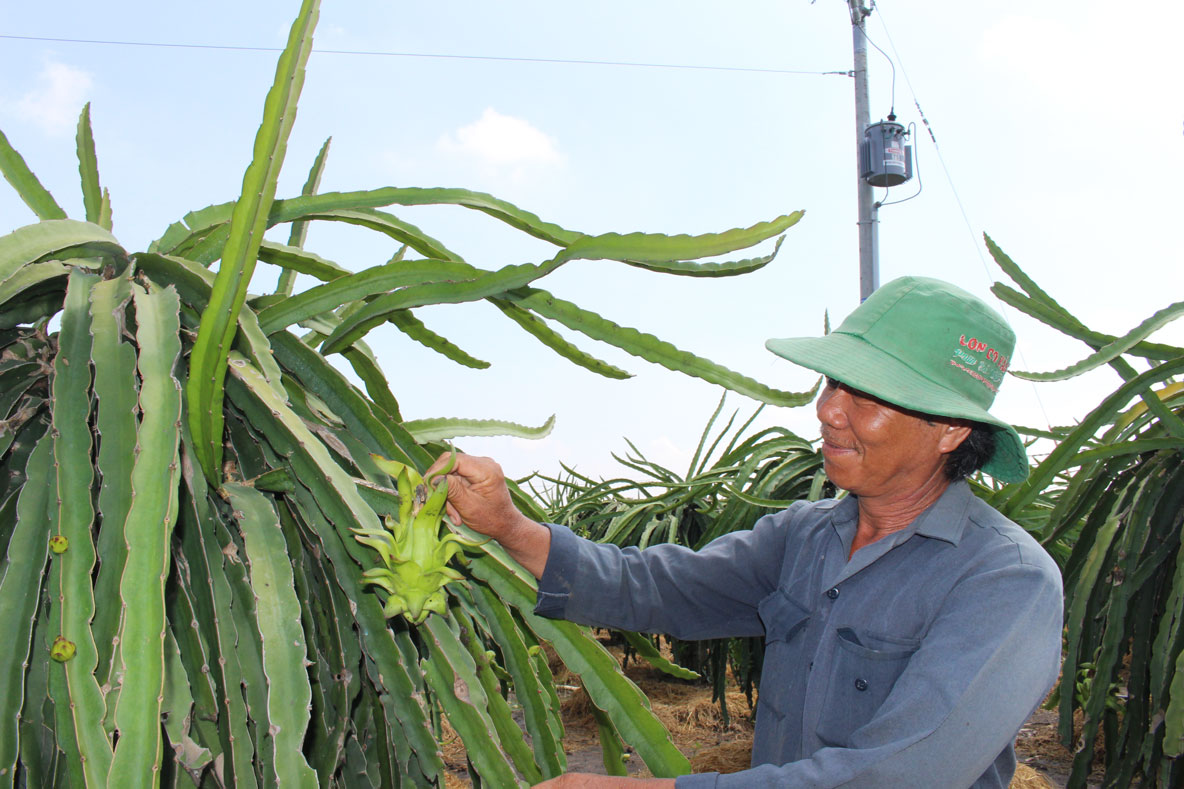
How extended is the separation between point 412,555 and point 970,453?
2.73 feet

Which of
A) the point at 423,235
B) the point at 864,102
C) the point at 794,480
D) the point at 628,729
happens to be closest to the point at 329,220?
the point at 423,235

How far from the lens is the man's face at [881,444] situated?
113cm

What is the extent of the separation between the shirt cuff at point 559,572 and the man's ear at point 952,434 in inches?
20.4

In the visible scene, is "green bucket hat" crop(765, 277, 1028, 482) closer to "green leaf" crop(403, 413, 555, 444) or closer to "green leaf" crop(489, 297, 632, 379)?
"green leaf" crop(489, 297, 632, 379)

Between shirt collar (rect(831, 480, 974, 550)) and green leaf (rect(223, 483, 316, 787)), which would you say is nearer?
green leaf (rect(223, 483, 316, 787))

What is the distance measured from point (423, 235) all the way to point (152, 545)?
50 cm

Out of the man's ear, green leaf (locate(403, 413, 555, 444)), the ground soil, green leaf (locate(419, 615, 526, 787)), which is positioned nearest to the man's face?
the man's ear

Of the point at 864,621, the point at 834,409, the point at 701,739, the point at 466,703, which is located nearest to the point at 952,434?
the point at 834,409

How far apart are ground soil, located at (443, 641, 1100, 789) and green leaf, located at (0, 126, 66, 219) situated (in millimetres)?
2650

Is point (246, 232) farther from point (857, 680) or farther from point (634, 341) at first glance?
point (857, 680)

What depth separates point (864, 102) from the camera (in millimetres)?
6008

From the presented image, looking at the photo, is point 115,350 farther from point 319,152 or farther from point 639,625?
point 639,625

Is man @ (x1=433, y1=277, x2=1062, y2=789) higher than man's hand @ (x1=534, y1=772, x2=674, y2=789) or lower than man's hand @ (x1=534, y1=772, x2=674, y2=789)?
higher

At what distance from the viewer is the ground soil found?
329cm
